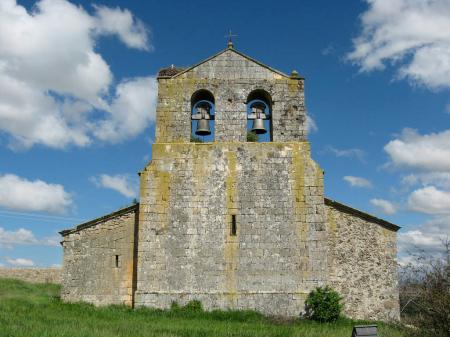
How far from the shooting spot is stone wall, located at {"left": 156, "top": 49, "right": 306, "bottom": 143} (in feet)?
47.8

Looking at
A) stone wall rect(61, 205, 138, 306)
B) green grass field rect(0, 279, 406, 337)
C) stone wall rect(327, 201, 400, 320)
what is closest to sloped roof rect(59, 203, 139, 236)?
stone wall rect(61, 205, 138, 306)

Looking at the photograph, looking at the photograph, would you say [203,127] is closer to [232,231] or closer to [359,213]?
[232,231]

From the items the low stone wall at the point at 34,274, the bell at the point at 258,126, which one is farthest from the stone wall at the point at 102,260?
the low stone wall at the point at 34,274

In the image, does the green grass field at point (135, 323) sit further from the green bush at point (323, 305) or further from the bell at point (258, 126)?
the bell at point (258, 126)

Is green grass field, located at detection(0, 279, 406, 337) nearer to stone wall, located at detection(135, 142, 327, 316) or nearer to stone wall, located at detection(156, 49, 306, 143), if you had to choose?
stone wall, located at detection(135, 142, 327, 316)

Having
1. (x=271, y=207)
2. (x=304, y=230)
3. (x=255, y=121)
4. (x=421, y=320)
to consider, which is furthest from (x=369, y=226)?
(x=421, y=320)

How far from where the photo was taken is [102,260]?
14047mm

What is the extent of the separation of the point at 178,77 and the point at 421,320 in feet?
32.7

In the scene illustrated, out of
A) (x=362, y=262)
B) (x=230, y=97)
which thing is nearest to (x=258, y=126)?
(x=230, y=97)

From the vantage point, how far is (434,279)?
7.77 m

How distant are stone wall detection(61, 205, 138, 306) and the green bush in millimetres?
5060

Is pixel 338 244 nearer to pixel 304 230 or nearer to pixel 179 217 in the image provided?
pixel 304 230

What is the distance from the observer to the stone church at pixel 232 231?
44.6ft

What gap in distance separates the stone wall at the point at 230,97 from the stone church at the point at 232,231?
0.11 ft
